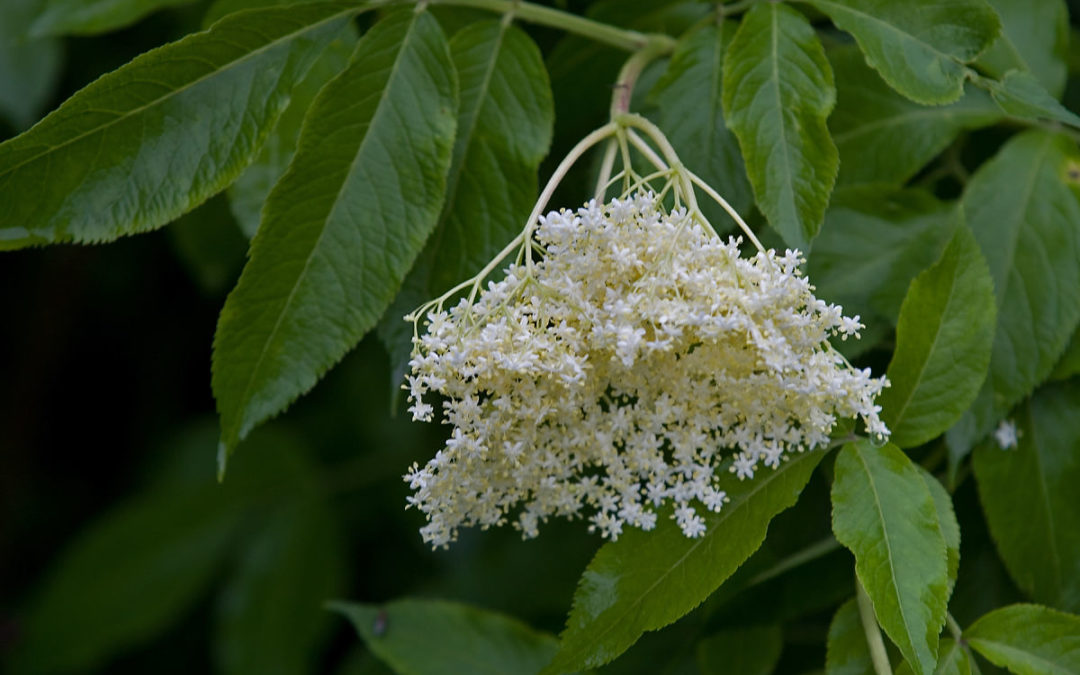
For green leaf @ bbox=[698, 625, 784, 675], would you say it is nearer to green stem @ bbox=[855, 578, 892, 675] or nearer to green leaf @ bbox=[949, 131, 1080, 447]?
green stem @ bbox=[855, 578, 892, 675]

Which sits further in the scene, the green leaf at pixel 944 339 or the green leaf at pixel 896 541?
the green leaf at pixel 944 339

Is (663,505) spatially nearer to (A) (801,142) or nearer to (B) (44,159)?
(A) (801,142)

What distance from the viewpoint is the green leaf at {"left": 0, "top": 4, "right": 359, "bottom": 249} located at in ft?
4.87

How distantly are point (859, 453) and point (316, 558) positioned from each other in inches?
84.7

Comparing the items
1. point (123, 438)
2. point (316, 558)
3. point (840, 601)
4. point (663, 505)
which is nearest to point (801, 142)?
point (663, 505)

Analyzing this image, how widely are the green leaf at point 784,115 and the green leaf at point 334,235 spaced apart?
19.2 inches

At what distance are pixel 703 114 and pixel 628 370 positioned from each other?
600 millimetres

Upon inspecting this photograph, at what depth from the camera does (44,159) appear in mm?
1489

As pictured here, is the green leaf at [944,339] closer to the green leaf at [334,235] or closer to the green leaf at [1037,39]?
the green leaf at [1037,39]

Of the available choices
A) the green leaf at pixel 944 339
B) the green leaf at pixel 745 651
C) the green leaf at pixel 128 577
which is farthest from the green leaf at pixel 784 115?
the green leaf at pixel 128 577

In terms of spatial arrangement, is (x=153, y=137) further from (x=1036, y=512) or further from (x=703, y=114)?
(x=1036, y=512)

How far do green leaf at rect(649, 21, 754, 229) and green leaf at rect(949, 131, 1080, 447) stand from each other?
444 millimetres

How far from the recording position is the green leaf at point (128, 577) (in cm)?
302

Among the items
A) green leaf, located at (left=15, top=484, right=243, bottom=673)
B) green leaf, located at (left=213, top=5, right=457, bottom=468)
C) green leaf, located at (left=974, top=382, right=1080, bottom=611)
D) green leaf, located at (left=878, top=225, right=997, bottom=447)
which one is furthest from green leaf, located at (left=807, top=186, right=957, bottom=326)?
green leaf, located at (left=15, top=484, right=243, bottom=673)
